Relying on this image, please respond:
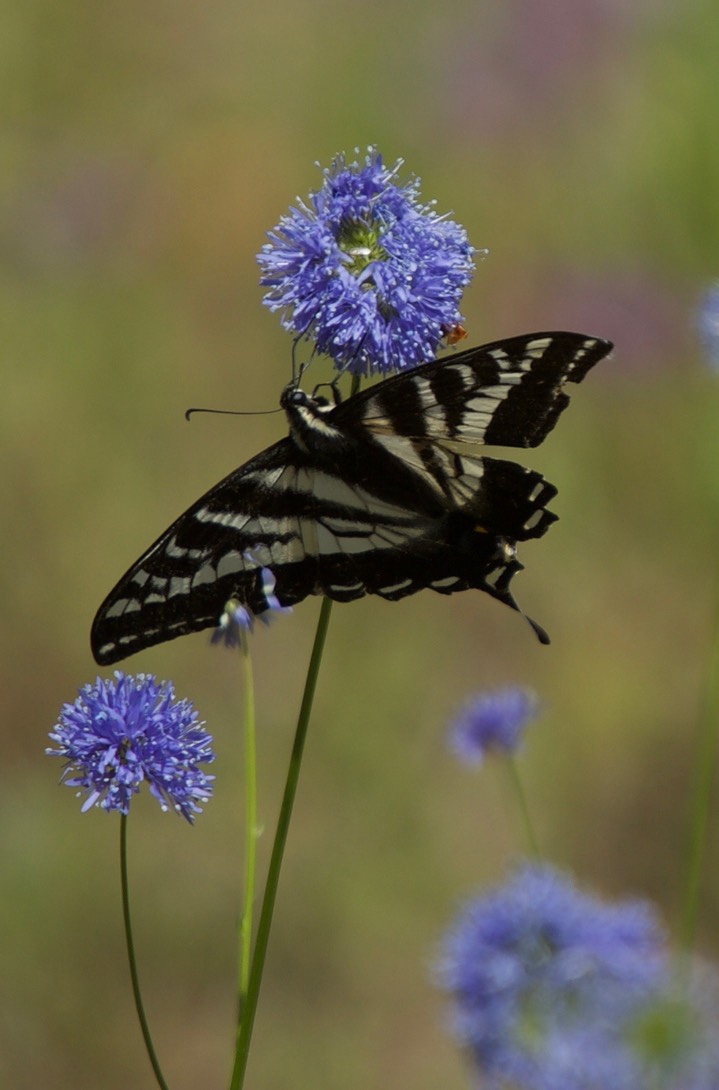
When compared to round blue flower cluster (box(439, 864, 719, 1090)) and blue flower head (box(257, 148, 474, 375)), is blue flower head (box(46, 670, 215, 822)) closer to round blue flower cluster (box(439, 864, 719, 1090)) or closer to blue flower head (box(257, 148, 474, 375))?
round blue flower cluster (box(439, 864, 719, 1090))

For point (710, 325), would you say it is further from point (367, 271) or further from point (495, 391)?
point (367, 271)

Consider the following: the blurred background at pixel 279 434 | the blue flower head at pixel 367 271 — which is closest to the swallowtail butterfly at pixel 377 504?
the blue flower head at pixel 367 271

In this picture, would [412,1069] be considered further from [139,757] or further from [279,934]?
[139,757]

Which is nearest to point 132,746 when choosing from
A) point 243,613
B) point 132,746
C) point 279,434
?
point 132,746

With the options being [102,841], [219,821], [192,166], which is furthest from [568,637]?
[192,166]

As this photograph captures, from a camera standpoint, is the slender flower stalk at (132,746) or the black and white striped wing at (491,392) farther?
the black and white striped wing at (491,392)

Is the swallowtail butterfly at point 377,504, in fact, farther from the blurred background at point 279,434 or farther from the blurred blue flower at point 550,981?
the blurred background at point 279,434

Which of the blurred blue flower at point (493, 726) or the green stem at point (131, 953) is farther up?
the blurred blue flower at point (493, 726)

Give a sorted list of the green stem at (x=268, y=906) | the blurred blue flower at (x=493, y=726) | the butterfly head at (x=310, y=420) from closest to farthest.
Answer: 1. the green stem at (x=268, y=906)
2. the butterfly head at (x=310, y=420)
3. the blurred blue flower at (x=493, y=726)
